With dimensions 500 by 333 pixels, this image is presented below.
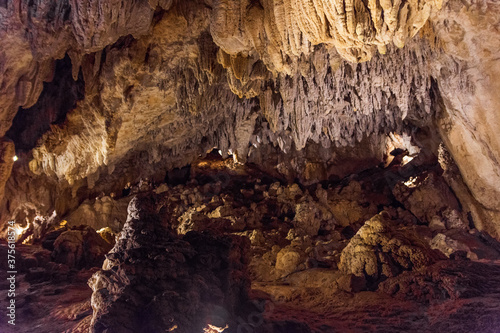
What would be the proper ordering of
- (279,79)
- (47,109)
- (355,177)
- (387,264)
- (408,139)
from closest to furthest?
(387,264), (279,79), (47,109), (408,139), (355,177)

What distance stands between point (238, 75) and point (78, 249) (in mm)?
5961

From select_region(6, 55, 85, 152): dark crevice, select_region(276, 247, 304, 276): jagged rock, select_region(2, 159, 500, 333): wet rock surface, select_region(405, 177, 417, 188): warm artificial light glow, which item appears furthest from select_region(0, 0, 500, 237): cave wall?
select_region(276, 247, 304, 276): jagged rock

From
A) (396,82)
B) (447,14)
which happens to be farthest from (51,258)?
(447,14)

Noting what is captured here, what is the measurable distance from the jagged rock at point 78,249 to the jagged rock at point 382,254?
231 inches

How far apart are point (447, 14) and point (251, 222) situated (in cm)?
697

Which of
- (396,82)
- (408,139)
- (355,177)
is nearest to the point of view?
(396,82)

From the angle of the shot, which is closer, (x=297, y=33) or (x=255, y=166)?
(x=297, y=33)

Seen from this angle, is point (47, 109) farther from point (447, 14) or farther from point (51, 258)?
point (447, 14)

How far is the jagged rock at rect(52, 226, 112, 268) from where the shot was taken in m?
8.20

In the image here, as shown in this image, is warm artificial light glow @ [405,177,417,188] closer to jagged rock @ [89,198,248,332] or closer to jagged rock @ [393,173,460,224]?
jagged rock @ [393,173,460,224]

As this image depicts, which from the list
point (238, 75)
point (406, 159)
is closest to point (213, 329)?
point (238, 75)

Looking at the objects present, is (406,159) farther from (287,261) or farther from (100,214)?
(100,214)

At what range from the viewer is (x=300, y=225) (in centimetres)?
975

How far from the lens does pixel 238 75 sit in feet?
18.5
